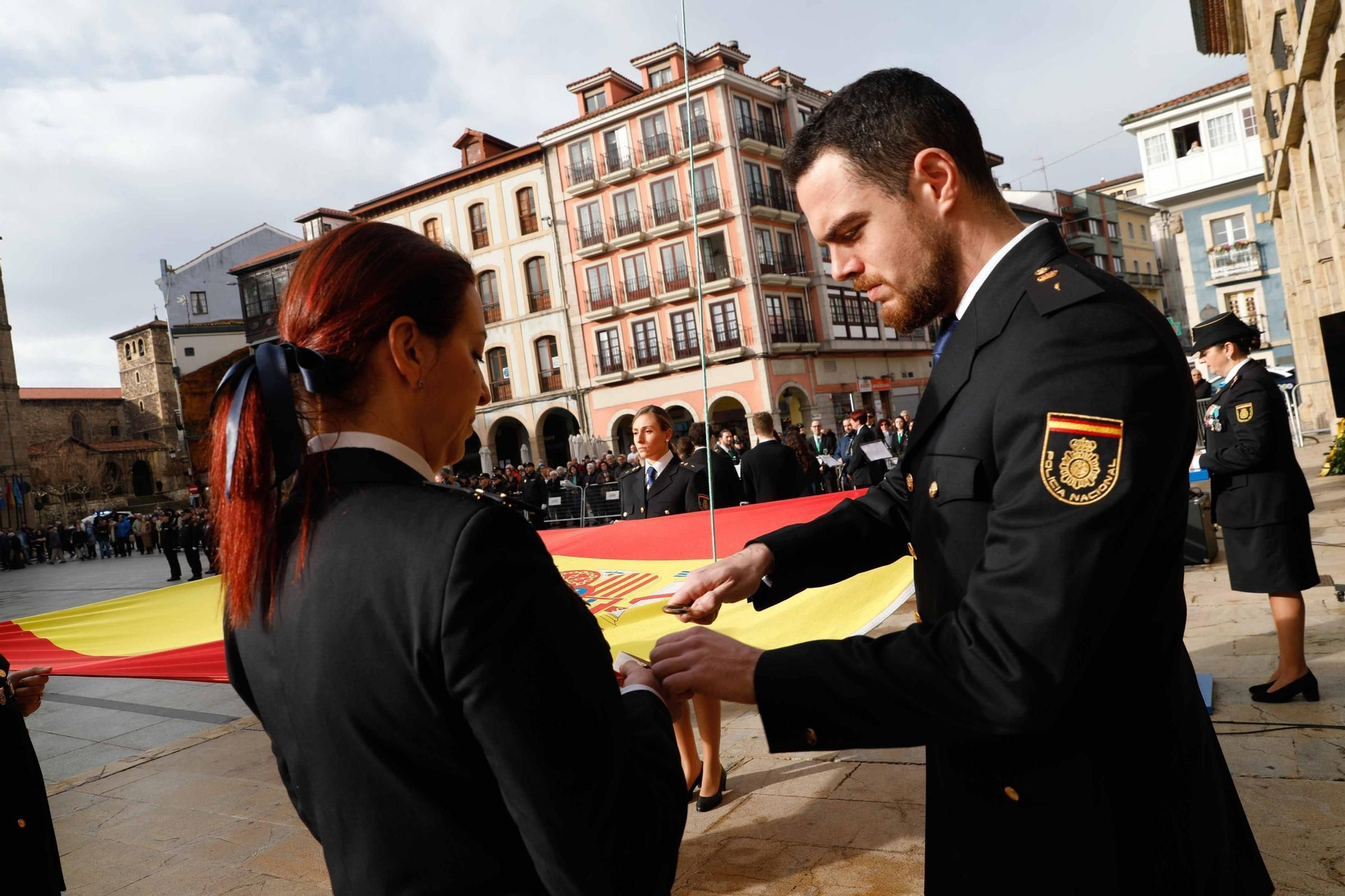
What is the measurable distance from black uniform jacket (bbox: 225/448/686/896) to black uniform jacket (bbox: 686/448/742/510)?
6.19 metres

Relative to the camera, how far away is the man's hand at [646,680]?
1406mm

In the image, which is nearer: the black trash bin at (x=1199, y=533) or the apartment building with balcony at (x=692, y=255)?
the black trash bin at (x=1199, y=533)

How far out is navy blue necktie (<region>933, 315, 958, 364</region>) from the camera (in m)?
1.65

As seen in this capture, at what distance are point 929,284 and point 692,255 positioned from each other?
38.6 m

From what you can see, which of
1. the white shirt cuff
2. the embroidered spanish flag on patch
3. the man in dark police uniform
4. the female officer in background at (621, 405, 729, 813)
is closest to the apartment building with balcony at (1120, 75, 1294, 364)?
the female officer in background at (621, 405, 729, 813)

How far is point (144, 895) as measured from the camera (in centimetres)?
409

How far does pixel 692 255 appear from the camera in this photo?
39344 millimetres

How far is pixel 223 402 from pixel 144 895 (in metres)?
3.87

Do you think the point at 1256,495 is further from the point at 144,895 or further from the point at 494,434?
the point at 494,434

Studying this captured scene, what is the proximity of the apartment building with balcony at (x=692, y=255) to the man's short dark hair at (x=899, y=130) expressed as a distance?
3528 centimetres

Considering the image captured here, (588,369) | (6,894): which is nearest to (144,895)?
(6,894)

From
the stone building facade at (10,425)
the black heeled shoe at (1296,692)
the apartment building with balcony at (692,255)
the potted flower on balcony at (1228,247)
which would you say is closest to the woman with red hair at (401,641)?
the black heeled shoe at (1296,692)

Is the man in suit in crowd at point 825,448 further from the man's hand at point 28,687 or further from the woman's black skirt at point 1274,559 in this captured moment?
the man's hand at point 28,687

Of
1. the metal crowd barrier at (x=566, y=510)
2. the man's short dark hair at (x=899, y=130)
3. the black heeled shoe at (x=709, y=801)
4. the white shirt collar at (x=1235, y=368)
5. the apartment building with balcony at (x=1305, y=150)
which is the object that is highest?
the apartment building with balcony at (x=1305, y=150)
